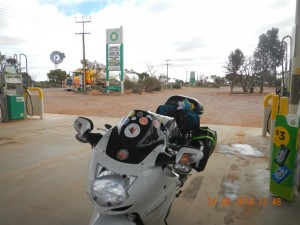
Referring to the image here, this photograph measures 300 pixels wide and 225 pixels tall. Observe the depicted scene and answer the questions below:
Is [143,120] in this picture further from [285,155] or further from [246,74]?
[246,74]

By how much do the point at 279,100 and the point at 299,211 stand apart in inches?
56.7

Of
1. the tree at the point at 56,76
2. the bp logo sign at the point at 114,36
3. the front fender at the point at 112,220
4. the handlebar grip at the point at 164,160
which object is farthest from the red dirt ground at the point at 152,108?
the tree at the point at 56,76

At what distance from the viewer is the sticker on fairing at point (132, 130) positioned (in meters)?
1.76

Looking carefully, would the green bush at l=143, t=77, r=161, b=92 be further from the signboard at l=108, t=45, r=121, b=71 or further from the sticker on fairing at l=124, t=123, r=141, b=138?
the sticker on fairing at l=124, t=123, r=141, b=138

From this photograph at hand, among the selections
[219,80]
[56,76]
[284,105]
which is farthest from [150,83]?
[219,80]

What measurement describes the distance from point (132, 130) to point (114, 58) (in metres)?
25.3

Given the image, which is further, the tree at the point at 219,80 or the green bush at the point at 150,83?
the tree at the point at 219,80

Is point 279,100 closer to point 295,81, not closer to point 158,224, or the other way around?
point 295,81

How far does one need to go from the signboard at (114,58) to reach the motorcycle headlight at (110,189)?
25.2 metres

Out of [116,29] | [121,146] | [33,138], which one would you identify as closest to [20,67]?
[33,138]

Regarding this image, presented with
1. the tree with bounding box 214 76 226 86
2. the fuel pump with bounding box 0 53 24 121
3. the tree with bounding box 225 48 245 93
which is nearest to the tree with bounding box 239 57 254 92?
the tree with bounding box 225 48 245 93

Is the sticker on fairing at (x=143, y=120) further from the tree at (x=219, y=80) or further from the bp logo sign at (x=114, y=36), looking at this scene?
the tree at (x=219, y=80)

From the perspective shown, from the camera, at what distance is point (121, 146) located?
1.74 m

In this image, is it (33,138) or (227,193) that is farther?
(33,138)
